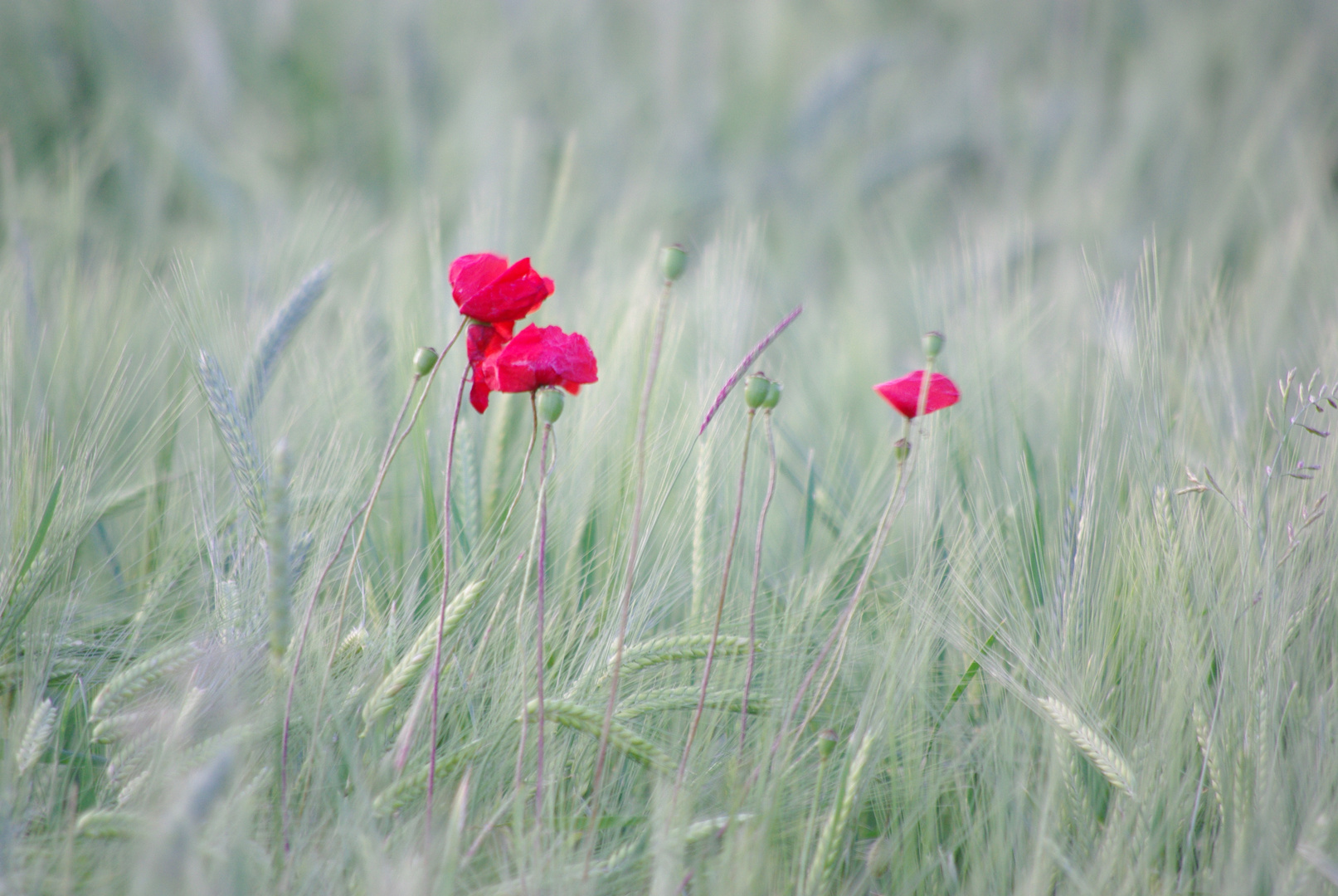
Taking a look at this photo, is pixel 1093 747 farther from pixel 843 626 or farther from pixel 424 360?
pixel 424 360

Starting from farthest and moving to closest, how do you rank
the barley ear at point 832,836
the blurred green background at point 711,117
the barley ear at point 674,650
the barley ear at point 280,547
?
the blurred green background at point 711,117, the barley ear at point 674,650, the barley ear at point 832,836, the barley ear at point 280,547

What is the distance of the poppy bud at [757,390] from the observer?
23.6 inches

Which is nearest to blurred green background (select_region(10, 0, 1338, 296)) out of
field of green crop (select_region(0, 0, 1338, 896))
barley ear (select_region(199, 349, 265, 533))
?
field of green crop (select_region(0, 0, 1338, 896))

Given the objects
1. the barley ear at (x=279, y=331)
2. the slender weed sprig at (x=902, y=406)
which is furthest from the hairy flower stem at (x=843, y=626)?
the barley ear at (x=279, y=331)

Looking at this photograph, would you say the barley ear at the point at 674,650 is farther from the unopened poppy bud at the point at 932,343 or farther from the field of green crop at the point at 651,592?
the unopened poppy bud at the point at 932,343

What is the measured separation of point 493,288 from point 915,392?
0.35 m

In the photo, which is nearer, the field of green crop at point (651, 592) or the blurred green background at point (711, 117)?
the field of green crop at point (651, 592)

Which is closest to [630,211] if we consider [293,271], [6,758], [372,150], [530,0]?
[293,271]

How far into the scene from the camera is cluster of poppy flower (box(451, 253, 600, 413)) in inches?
24.5

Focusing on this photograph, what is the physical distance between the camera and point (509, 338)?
698 millimetres

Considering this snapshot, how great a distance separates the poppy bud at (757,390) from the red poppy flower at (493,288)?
19cm

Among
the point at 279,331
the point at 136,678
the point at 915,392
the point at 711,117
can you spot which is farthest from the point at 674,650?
the point at 711,117

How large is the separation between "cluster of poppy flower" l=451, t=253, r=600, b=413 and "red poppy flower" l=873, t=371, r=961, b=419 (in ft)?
0.78

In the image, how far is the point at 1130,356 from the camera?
0.87 meters
